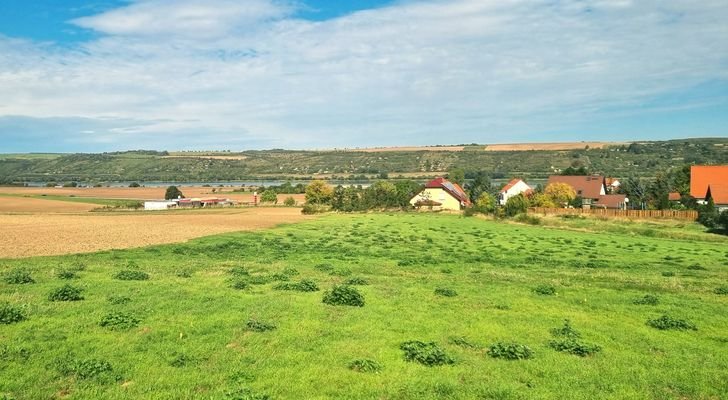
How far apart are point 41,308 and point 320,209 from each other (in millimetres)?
79045

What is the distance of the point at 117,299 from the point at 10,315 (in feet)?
10.1

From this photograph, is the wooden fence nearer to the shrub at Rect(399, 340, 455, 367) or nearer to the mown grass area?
the mown grass area

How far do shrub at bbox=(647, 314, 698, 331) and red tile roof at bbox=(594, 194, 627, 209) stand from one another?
9267 cm

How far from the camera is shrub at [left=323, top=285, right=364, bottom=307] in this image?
16469mm

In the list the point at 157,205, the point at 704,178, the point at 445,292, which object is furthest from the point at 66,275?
the point at 157,205

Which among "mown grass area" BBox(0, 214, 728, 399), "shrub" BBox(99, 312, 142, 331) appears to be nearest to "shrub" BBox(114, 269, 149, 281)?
"mown grass area" BBox(0, 214, 728, 399)

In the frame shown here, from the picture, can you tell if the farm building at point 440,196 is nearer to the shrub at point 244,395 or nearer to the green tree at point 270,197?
the green tree at point 270,197

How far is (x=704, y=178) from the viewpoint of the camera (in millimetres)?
89438

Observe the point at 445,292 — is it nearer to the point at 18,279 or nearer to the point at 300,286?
the point at 300,286

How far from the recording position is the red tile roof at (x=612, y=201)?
100 metres

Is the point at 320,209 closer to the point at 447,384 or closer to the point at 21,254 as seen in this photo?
the point at 21,254

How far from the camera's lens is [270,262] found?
28.8 meters

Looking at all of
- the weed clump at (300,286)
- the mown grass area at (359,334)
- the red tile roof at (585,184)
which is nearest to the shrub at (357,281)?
the mown grass area at (359,334)

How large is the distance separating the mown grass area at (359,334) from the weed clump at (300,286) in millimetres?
156
